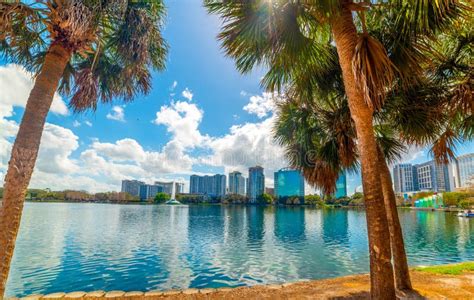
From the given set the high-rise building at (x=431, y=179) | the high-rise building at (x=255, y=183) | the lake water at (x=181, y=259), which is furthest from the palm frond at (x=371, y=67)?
the high-rise building at (x=431, y=179)

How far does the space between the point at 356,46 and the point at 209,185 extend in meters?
116

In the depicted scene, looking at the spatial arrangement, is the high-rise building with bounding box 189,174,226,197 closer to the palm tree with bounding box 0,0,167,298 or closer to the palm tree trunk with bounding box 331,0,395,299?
the palm tree with bounding box 0,0,167,298

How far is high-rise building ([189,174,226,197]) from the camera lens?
4513 inches

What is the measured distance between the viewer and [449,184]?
310 feet

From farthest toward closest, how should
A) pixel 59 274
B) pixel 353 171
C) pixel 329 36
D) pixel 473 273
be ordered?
pixel 59 274, pixel 473 273, pixel 353 171, pixel 329 36

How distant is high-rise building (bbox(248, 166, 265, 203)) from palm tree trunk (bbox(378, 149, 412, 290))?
324ft

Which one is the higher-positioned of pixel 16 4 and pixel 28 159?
pixel 16 4

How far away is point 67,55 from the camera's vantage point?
3.88 meters

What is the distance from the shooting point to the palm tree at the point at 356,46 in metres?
3.03

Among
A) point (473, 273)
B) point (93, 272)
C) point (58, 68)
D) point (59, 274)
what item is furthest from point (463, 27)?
point (59, 274)

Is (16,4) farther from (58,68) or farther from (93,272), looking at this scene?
(93,272)

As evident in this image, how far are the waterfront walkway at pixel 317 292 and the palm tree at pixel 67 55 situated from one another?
267 centimetres

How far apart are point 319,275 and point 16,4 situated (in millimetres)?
12128

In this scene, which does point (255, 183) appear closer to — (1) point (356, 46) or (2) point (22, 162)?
(1) point (356, 46)
